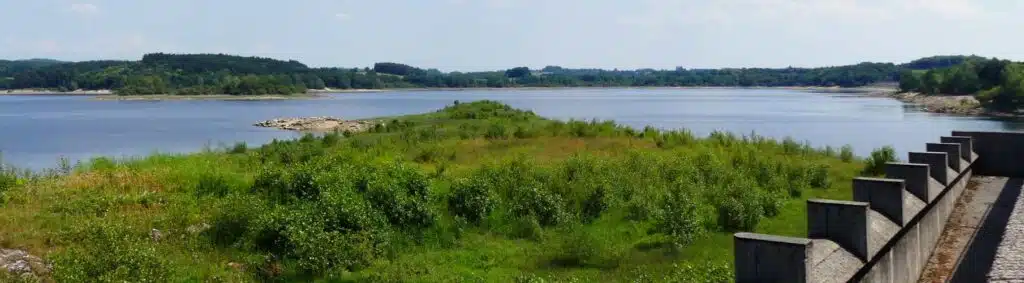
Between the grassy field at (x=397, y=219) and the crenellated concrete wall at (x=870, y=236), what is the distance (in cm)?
161

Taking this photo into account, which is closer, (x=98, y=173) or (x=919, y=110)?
(x=98, y=173)

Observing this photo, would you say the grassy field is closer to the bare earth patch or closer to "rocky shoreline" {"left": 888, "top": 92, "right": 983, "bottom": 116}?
"rocky shoreline" {"left": 888, "top": 92, "right": 983, "bottom": 116}

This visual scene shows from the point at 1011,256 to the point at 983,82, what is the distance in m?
107

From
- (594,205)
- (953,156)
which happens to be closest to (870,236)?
(953,156)

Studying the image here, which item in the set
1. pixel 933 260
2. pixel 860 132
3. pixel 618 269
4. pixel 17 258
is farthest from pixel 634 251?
pixel 860 132

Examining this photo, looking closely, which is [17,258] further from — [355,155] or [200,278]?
[355,155]

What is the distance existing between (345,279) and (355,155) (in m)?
8.38

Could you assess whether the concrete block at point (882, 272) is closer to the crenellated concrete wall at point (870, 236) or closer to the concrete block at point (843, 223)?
the crenellated concrete wall at point (870, 236)

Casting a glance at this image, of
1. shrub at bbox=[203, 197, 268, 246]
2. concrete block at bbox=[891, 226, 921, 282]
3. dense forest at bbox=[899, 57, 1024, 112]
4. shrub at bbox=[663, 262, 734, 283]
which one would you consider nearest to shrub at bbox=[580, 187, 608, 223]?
shrub at bbox=[663, 262, 734, 283]

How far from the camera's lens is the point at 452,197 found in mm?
15328

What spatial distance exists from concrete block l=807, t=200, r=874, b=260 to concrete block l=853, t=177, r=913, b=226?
1229mm

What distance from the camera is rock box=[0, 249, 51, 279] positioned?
34.4 feet

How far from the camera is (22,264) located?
10.9m

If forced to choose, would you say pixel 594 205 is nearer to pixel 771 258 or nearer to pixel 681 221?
pixel 681 221
